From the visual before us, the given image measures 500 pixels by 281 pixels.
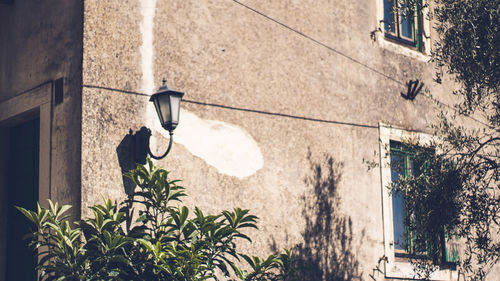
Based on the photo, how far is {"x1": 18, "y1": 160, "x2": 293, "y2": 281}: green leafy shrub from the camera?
16.6 feet

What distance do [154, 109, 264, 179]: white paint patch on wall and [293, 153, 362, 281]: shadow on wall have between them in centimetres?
87

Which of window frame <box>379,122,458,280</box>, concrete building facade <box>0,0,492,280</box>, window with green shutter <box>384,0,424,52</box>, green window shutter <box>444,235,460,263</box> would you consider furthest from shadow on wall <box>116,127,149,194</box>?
green window shutter <box>444,235,460,263</box>

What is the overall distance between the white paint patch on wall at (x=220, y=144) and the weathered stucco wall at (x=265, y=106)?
1 centimetres

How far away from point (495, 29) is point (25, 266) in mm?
5249

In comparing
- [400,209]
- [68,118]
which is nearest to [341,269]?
[400,209]

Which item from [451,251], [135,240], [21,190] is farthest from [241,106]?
[451,251]

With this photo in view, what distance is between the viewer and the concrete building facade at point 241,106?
580cm

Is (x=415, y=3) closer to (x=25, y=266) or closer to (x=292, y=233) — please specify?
(x=292, y=233)

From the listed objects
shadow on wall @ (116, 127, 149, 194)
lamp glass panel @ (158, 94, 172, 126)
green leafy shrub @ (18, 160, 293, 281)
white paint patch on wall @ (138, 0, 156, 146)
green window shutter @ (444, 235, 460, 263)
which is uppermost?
white paint patch on wall @ (138, 0, 156, 146)

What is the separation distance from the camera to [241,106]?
6.81 m

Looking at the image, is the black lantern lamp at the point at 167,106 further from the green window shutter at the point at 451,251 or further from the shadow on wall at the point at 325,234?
the green window shutter at the point at 451,251

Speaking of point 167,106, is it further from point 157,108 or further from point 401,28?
point 401,28

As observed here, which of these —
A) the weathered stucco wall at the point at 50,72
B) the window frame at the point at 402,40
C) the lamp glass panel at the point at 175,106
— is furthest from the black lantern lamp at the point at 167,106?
the window frame at the point at 402,40

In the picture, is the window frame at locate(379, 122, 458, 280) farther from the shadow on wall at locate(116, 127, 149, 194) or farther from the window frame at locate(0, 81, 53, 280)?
the window frame at locate(0, 81, 53, 280)
